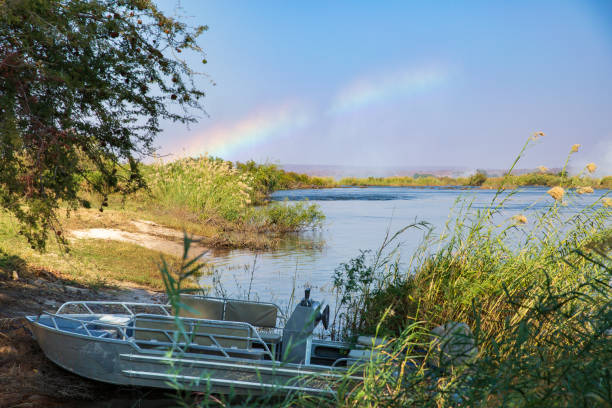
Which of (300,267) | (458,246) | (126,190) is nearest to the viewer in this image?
(458,246)

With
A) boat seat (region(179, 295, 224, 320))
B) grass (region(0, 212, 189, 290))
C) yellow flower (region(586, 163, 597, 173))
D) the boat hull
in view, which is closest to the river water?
yellow flower (region(586, 163, 597, 173))

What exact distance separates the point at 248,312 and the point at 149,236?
9680 mm

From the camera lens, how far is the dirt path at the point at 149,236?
1341 centimetres

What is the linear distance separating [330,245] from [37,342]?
11882mm

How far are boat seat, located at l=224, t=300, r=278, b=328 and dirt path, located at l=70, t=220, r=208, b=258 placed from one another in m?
7.13

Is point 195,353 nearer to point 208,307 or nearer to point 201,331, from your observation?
point 201,331

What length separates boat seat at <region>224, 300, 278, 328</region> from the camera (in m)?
5.68

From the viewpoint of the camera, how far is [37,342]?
5578 mm

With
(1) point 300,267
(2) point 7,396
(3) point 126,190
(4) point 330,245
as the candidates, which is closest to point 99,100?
(3) point 126,190

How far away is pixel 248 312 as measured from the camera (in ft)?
18.7

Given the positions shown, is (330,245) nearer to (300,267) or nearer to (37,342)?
(300,267)

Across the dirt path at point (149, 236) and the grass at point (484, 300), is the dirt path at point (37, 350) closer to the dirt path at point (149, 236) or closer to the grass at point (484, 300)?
the grass at point (484, 300)

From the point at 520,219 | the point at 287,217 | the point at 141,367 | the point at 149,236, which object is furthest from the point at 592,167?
the point at 287,217

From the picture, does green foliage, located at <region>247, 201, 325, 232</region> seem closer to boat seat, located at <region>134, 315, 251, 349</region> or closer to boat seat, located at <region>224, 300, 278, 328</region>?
boat seat, located at <region>224, 300, 278, 328</region>
